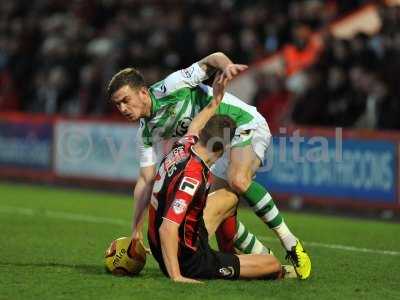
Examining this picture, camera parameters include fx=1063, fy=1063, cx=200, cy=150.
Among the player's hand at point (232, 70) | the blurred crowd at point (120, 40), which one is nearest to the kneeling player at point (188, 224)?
the player's hand at point (232, 70)

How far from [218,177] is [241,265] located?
1.08 meters

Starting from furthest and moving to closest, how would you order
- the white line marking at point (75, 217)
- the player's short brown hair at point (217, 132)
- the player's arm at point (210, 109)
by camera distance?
the white line marking at point (75, 217) < the player's short brown hair at point (217, 132) < the player's arm at point (210, 109)

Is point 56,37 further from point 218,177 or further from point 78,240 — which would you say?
point 218,177

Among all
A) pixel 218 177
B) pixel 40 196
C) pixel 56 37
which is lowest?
pixel 40 196

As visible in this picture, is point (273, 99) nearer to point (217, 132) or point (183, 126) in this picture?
point (217, 132)

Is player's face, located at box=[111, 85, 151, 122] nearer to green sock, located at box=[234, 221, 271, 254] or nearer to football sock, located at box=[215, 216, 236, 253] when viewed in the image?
football sock, located at box=[215, 216, 236, 253]

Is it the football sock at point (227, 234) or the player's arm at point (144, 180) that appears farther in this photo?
the football sock at point (227, 234)

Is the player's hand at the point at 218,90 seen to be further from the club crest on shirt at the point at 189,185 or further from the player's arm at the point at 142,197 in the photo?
the player's arm at the point at 142,197

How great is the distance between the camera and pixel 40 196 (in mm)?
16641

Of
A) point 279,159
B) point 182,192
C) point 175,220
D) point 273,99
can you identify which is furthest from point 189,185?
point 273,99

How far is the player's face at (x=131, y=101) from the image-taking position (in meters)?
8.33

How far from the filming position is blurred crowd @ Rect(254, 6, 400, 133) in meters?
15.2

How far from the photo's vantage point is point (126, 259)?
8461 millimetres

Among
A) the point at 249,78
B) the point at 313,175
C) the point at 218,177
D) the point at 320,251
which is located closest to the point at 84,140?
the point at 249,78
